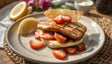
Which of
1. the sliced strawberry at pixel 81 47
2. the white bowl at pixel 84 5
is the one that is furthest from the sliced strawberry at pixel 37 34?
the white bowl at pixel 84 5

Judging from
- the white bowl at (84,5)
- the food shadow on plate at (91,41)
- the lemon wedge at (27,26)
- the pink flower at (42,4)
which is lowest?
the food shadow on plate at (91,41)

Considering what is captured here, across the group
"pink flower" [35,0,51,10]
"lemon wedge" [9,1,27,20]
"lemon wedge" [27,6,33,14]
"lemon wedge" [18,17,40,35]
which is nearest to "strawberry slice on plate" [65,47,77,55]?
"lemon wedge" [18,17,40,35]

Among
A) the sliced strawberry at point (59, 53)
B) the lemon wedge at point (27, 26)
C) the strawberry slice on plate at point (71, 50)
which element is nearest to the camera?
the sliced strawberry at point (59, 53)

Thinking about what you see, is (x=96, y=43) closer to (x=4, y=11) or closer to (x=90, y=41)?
(x=90, y=41)

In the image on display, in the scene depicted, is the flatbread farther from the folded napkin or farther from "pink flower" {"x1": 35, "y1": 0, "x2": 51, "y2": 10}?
"pink flower" {"x1": 35, "y1": 0, "x2": 51, "y2": 10}

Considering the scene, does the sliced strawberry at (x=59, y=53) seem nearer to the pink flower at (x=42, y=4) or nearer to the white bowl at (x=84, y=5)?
the white bowl at (x=84, y=5)
